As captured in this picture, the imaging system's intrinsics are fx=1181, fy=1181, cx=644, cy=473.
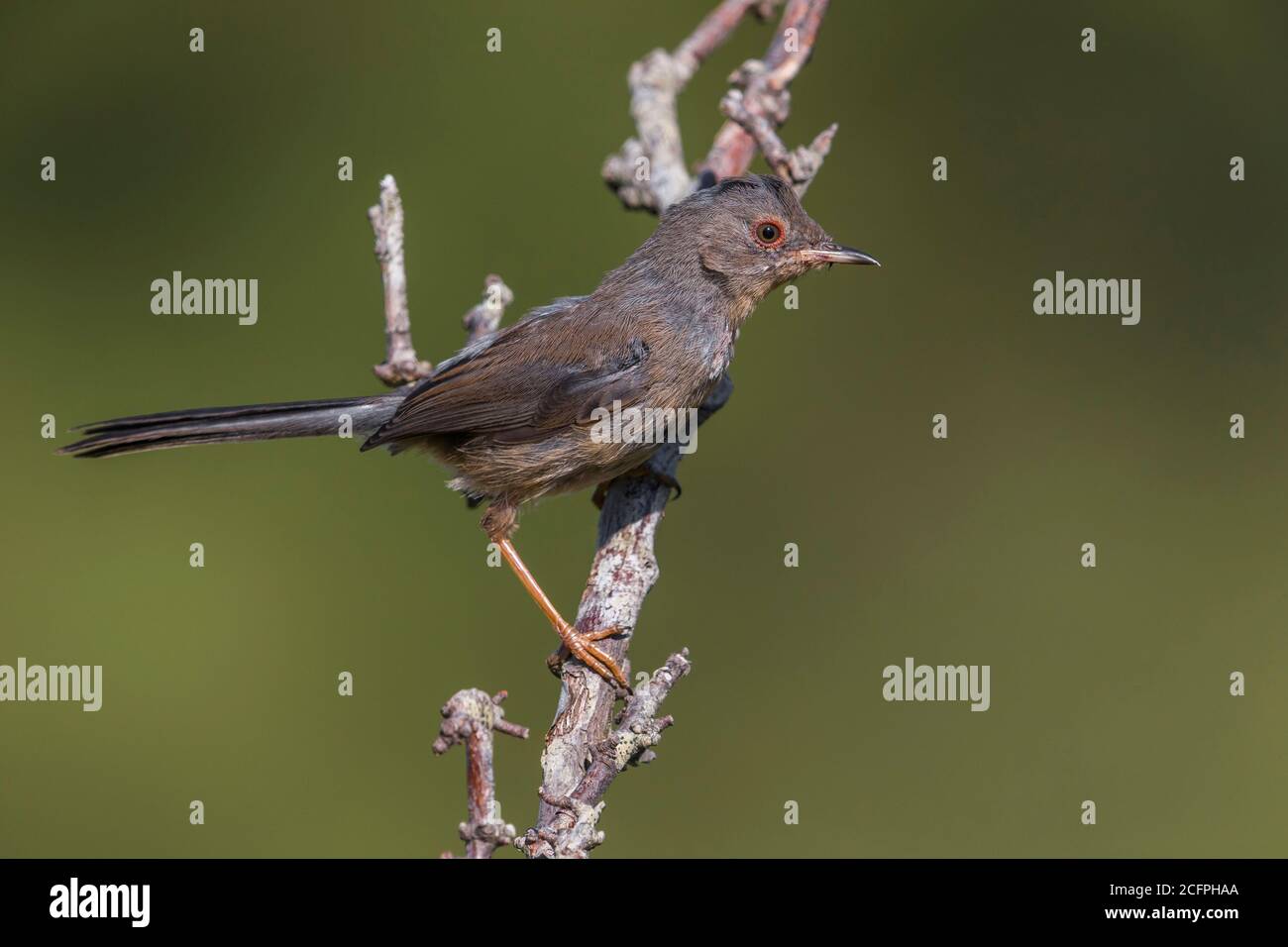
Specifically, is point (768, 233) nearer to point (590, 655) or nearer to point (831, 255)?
point (831, 255)

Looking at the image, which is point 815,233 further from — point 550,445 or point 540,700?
point 540,700

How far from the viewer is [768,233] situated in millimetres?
4082

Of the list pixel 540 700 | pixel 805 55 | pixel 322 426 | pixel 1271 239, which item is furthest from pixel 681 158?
pixel 1271 239

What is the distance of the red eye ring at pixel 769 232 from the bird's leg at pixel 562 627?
1310mm

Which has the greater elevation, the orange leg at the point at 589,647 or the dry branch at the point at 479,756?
the orange leg at the point at 589,647

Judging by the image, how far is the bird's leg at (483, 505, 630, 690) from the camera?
3420 millimetres

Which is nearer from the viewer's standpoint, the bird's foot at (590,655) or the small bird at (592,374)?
the bird's foot at (590,655)

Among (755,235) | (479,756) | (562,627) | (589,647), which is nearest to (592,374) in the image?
(755,235)

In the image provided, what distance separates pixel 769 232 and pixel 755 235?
0.16ft

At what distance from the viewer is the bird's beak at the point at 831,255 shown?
161 inches

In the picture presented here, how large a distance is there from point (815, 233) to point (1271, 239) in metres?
3.81

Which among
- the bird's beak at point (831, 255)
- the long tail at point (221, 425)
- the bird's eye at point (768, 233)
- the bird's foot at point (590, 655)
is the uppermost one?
the bird's eye at point (768, 233)

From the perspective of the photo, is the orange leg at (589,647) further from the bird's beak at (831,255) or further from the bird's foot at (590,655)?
the bird's beak at (831,255)

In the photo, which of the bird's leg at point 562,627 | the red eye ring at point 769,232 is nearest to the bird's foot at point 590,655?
the bird's leg at point 562,627
